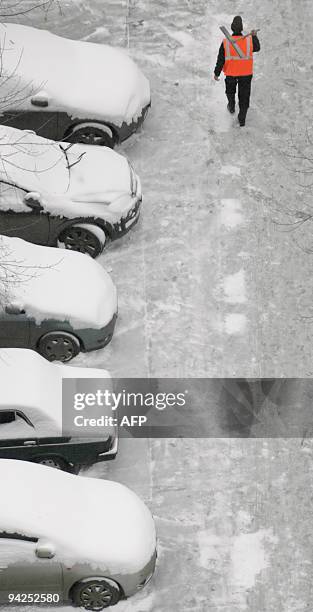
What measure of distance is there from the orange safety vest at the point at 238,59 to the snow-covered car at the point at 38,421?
6.02 metres

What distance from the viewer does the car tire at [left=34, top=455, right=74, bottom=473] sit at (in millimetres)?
13610

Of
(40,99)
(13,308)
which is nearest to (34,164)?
(40,99)

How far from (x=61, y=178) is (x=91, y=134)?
5.76 ft

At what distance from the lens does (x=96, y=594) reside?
41.7ft

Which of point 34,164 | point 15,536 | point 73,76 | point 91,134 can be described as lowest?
point 15,536

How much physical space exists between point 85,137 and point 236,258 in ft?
9.89

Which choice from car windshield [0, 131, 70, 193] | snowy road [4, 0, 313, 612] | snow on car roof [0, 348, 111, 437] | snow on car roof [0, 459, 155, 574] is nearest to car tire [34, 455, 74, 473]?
snow on car roof [0, 348, 111, 437]

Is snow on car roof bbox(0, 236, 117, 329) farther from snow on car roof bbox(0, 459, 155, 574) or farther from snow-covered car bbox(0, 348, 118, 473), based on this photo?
snow on car roof bbox(0, 459, 155, 574)

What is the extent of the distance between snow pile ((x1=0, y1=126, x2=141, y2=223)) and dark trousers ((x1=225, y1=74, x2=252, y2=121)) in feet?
8.49

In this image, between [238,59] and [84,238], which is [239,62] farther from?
[84,238]

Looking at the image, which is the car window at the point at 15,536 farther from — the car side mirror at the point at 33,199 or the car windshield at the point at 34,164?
the car windshield at the point at 34,164

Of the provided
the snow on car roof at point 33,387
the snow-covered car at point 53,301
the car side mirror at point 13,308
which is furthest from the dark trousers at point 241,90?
the snow on car roof at point 33,387

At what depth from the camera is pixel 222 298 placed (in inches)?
637
